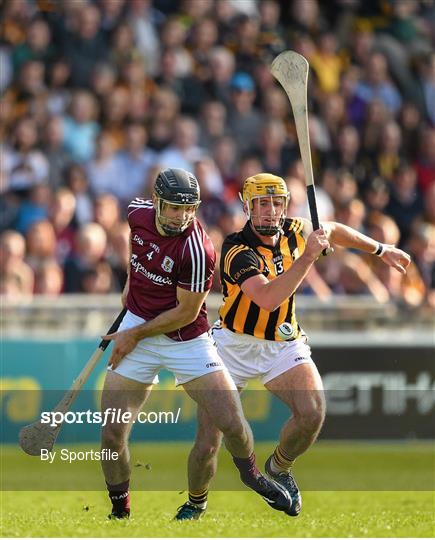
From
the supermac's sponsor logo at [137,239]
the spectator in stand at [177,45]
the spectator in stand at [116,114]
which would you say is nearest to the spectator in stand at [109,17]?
the spectator in stand at [177,45]

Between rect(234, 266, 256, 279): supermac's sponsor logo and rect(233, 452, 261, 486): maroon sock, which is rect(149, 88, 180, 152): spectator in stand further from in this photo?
rect(233, 452, 261, 486): maroon sock

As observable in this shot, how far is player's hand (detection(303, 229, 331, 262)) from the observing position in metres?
8.66

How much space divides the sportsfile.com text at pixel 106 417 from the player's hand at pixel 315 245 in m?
1.51

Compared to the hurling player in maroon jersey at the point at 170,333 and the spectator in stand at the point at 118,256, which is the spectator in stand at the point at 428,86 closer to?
the spectator in stand at the point at 118,256

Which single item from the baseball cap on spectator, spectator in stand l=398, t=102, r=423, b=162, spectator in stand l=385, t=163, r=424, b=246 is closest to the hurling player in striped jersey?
spectator in stand l=385, t=163, r=424, b=246

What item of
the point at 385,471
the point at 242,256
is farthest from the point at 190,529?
the point at 385,471

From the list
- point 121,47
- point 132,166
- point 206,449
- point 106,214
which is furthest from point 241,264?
point 121,47

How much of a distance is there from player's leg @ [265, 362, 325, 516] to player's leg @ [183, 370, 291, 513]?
323 mm

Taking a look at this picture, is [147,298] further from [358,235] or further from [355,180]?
[355,180]

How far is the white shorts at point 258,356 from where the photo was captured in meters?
9.43

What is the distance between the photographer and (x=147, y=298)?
9125mm

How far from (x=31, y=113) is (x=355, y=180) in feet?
12.3

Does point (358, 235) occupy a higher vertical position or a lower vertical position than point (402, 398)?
higher

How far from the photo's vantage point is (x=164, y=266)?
895cm
